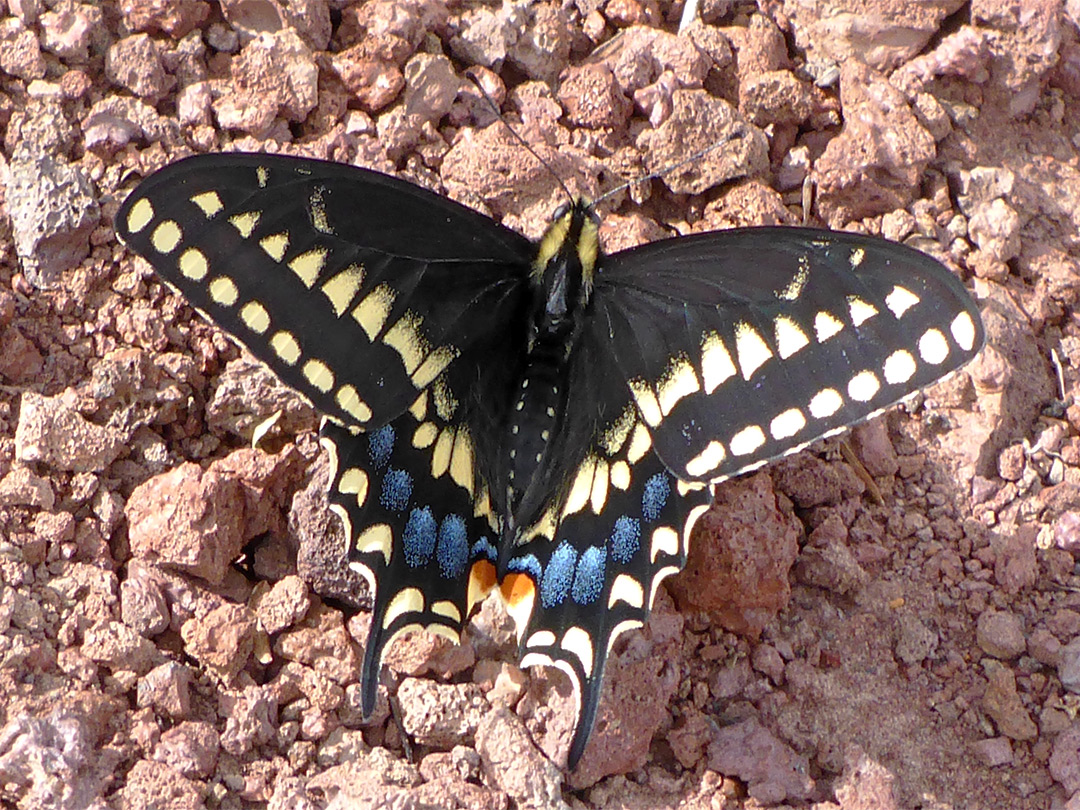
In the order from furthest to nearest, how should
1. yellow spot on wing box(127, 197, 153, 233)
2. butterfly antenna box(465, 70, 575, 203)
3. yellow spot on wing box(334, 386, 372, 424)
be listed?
butterfly antenna box(465, 70, 575, 203), yellow spot on wing box(334, 386, 372, 424), yellow spot on wing box(127, 197, 153, 233)

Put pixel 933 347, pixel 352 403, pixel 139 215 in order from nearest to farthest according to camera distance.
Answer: pixel 139 215, pixel 933 347, pixel 352 403

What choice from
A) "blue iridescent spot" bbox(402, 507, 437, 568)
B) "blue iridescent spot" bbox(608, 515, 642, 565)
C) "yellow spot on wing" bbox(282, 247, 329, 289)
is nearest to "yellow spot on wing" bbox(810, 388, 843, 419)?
"blue iridescent spot" bbox(608, 515, 642, 565)

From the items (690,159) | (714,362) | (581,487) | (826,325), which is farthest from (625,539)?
(690,159)

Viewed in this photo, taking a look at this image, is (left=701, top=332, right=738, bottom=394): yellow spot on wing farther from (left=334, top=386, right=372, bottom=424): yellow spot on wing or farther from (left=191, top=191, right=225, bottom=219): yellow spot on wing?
(left=191, top=191, right=225, bottom=219): yellow spot on wing

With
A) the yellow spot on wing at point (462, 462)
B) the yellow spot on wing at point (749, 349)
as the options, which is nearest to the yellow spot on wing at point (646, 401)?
the yellow spot on wing at point (749, 349)

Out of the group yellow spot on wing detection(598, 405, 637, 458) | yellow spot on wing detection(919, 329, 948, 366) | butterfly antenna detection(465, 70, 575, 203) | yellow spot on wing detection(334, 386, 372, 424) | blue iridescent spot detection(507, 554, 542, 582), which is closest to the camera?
yellow spot on wing detection(919, 329, 948, 366)

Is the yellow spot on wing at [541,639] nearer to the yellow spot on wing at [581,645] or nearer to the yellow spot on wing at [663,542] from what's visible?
the yellow spot on wing at [581,645]

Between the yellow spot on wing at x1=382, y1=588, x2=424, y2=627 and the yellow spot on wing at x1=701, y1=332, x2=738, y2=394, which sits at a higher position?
the yellow spot on wing at x1=701, y1=332, x2=738, y2=394

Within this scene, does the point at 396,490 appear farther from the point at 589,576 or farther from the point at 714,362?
the point at 714,362

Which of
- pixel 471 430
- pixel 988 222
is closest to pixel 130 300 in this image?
pixel 471 430
